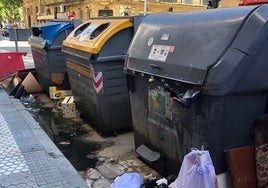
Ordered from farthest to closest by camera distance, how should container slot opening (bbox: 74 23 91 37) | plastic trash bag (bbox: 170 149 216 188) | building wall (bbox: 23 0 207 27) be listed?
building wall (bbox: 23 0 207 27), container slot opening (bbox: 74 23 91 37), plastic trash bag (bbox: 170 149 216 188)

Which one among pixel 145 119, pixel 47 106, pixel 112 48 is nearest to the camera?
pixel 145 119

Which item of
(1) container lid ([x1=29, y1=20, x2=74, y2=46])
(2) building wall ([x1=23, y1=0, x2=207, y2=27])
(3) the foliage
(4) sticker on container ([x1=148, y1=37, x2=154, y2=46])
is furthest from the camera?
(3) the foliage

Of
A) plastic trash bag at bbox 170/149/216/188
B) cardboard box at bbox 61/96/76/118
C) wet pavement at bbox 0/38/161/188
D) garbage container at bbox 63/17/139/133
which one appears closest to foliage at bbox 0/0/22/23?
cardboard box at bbox 61/96/76/118

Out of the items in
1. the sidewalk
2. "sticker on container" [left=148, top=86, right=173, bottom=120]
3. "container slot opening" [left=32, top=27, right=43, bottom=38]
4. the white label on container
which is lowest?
the sidewalk

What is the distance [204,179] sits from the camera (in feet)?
7.50

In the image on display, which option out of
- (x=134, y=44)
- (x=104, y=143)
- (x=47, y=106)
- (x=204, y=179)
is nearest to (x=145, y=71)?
(x=134, y=44)

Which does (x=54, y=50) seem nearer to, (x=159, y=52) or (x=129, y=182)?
(x=159, y=52)

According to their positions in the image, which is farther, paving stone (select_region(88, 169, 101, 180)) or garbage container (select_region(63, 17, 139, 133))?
garbage container (select_region(63, 17, 139, 133))

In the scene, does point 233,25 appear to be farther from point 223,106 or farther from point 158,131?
point 158,131

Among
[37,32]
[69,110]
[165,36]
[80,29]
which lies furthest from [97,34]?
[37,32]

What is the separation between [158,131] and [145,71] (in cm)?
57

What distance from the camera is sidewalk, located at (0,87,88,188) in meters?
3.14

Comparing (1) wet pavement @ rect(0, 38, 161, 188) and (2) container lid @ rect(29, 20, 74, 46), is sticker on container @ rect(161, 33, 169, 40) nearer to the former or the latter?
(1) wet pavement @ rect(0, 38, 161, 188)

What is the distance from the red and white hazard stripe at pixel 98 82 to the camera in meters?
4.57
